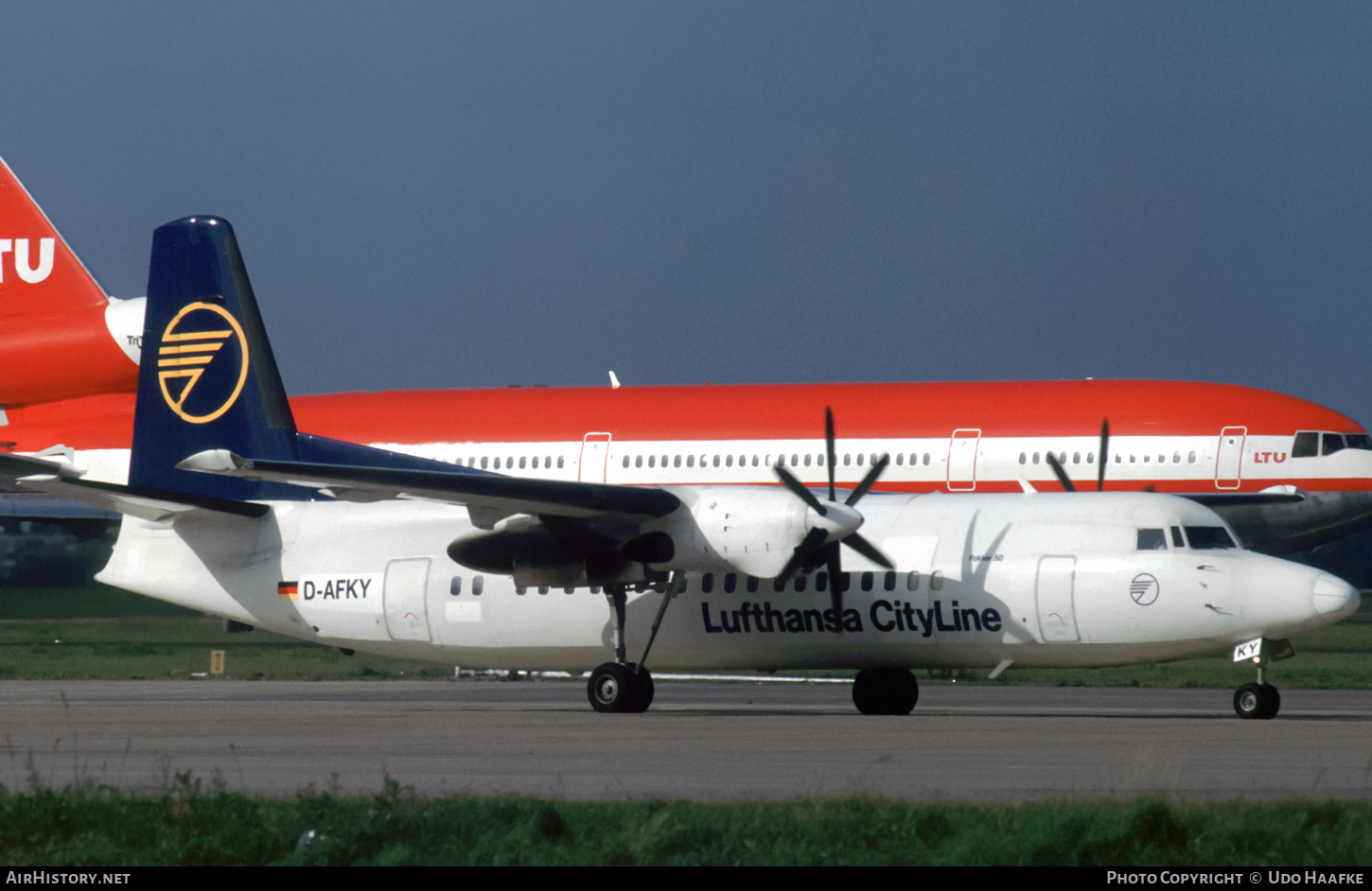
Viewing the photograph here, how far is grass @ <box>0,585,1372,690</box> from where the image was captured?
40.3 metres

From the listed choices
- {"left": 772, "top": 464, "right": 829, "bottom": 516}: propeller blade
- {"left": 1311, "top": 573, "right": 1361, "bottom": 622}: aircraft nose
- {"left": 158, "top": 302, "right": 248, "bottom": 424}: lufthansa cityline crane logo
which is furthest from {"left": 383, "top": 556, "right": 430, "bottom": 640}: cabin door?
{"left": 1311, "top": 573, "right": 1361, "bottom": 622}: aircraft nose

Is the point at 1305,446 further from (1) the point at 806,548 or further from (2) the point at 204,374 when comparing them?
(2) the point at 204,374

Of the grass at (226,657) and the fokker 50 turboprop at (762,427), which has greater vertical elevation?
the fokker 50 turboprop at (762,427)

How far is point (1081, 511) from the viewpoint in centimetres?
2489

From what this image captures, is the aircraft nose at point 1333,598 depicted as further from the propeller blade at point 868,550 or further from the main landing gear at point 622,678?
the main landing gear at point 622,678

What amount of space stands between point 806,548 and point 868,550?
1.42 metres

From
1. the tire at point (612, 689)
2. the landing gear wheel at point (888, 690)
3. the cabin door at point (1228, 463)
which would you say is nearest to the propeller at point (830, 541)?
the landing gear wheel at point (888, 690)

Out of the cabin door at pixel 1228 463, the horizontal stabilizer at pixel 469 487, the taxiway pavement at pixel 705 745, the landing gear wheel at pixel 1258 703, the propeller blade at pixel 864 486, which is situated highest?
the cabin door at pixel 1228 463

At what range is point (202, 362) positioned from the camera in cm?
2998

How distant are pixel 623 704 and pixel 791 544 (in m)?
3.76

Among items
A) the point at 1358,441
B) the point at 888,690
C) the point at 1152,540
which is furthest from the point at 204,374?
the point at 1358,441

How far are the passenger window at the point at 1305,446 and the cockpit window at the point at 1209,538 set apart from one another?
1158cm

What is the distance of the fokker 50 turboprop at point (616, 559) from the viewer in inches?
942
